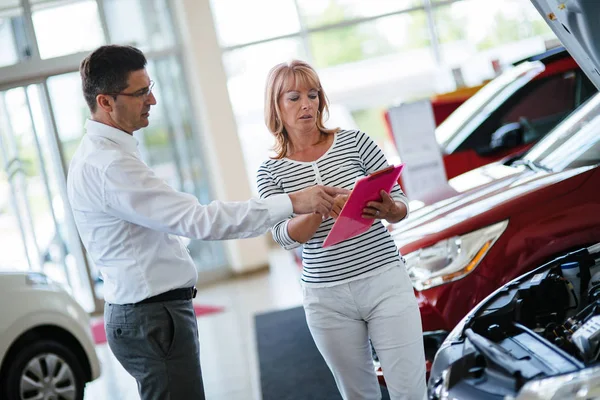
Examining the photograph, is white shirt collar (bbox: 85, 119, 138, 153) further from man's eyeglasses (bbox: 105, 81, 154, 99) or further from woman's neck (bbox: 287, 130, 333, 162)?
woman's neck (bbox: 287, 130, 333, 162)

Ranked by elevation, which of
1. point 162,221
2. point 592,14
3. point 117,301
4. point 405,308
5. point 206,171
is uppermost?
point 206,171

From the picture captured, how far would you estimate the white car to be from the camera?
4531 mm

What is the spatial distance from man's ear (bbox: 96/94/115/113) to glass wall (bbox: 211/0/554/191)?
8.56 meters

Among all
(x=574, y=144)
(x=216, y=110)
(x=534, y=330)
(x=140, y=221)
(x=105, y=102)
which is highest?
(x=216, y=110)

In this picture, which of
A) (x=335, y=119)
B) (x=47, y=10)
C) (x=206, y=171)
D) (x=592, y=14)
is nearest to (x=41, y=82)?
(x=47, y=10)

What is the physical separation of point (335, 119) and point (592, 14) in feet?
26.5

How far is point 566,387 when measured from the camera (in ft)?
7.38

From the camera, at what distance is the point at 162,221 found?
2.67m

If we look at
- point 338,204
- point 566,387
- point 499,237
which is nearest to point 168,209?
point 338,204

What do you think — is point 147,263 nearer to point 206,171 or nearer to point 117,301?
point 117,301

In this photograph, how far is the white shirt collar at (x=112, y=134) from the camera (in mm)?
2768

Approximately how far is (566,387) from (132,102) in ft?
5.17

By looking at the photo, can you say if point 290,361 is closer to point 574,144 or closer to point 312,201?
point 574,144

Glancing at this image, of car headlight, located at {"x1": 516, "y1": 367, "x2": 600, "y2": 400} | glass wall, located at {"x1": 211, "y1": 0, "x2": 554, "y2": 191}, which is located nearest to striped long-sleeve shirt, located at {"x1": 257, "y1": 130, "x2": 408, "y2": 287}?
car headlight, located at {"x1": 516, "y1": 367, "x2": 600, "y2": 400}
